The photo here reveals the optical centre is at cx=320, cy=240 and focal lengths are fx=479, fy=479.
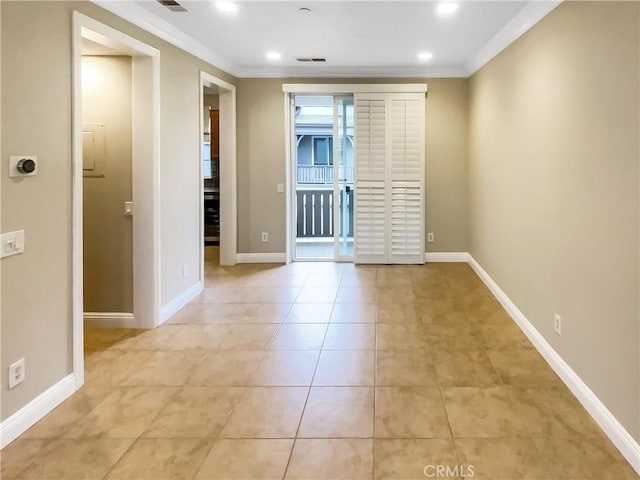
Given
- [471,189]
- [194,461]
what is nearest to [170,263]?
[194,461]

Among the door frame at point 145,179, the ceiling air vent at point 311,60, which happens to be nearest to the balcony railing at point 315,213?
the ceiling air vent at point 311,60

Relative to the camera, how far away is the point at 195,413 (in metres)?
2.56

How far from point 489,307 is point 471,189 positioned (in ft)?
7.08

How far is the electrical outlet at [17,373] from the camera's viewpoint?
7.58 ft

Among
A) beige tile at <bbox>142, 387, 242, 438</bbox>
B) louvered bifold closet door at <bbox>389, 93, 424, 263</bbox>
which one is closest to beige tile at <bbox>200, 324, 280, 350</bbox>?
beige tile at <bbox>142, 387, 242, 438</bbox>

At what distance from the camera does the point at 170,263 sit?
4.29 metres

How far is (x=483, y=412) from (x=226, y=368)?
161cm

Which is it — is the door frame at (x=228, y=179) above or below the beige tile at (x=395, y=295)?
above

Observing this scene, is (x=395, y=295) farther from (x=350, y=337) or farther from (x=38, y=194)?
(x=38, y=194)

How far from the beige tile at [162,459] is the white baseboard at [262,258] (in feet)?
14.4

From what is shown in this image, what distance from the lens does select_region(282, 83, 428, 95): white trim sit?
629 centimetres

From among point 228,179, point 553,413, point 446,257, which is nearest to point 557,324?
point 553,413

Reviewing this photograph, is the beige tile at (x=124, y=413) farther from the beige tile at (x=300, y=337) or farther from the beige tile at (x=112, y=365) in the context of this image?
the beige tile at (x=300, y=337)

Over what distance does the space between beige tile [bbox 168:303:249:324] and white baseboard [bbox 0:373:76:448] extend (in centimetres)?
140
